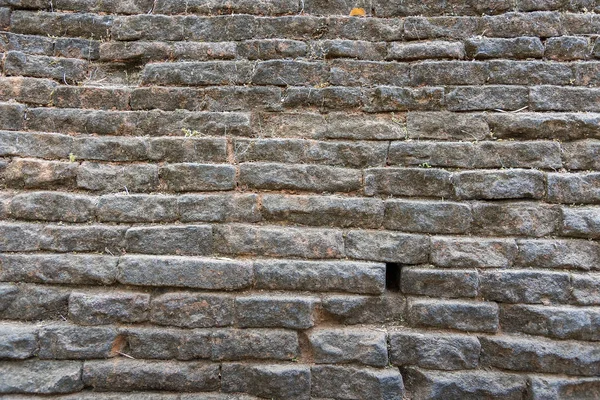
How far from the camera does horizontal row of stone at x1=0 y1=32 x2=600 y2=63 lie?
91.3 inches

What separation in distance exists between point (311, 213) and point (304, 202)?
7 centimetres

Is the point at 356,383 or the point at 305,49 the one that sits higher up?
the point at 305,49

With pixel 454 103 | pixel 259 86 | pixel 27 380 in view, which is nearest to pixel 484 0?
pixel 454 103

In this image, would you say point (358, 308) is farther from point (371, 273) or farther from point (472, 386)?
point (472, 386)

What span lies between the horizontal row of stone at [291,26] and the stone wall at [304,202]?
0.04 ft

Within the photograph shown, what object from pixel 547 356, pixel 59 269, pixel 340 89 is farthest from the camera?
pixel 340 89

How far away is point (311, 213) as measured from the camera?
222cm

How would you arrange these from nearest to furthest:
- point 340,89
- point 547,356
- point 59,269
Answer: point 547,356
point 59,269
point 340,89

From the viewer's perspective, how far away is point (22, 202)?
2.25 metres

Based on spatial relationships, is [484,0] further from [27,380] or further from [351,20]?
[27,380]

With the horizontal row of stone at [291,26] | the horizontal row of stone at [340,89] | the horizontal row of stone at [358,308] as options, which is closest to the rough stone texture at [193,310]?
the horizontal row of stone at [358,308]

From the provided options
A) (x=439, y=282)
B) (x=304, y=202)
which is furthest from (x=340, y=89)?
(x=439, y=282)

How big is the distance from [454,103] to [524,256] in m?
0.93

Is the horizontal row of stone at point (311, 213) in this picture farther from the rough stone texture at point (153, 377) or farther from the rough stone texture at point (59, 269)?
the rough stone texture at point (153, 377)
